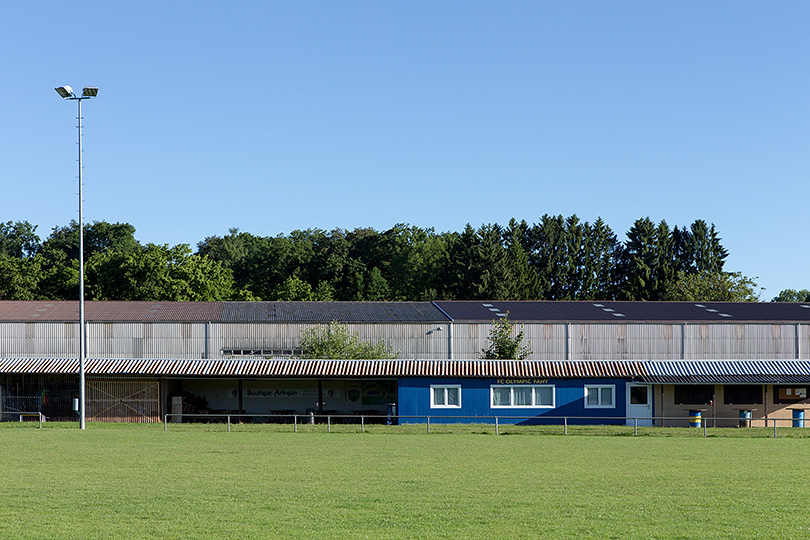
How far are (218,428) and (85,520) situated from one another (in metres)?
25.9

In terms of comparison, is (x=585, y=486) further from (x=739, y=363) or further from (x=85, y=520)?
(x=739, y=363)

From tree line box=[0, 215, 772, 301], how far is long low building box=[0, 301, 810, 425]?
2560cm

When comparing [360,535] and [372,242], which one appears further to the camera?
[372,242]

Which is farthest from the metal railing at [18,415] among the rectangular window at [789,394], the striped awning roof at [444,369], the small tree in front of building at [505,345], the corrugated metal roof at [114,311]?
the rectangular window at [789,394]

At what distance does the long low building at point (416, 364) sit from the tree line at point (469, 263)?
25600mm

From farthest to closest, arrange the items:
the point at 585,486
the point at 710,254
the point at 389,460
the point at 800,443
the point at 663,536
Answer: the point at 710,254 < the point at 800,443 < the point at 389,460 < the point at 585,486 < the point at 663,536

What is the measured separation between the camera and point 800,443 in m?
32.4

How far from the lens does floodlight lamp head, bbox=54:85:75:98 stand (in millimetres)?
38188

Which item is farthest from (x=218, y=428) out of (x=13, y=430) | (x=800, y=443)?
(x=800, y=443)

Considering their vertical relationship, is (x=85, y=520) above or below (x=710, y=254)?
below

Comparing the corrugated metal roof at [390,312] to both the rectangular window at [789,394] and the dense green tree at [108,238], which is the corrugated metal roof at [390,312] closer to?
the rectangular window at [789,394]

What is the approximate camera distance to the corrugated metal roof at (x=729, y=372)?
46969 millimetres

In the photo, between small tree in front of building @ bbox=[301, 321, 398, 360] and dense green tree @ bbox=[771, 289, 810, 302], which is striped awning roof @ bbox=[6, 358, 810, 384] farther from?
dense green tree @ bbox=[771, 289, 810, 302]

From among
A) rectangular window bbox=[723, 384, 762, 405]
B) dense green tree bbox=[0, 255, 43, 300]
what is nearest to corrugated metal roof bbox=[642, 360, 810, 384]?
rectangular window bbox=[723, 384, 762, 405]
